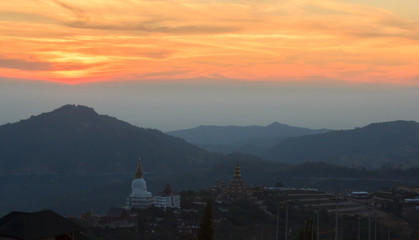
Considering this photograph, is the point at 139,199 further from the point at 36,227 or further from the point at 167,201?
the point at 36,227

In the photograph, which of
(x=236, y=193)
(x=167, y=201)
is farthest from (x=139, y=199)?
(x=236, y=193)

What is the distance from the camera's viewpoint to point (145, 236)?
187 feet

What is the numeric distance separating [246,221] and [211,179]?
87659 millimetres

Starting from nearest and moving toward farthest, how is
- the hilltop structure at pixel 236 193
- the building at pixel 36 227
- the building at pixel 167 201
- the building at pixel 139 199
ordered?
the building at pixel 36 227, the building at pixel 167 201, the building at pixel 139 199, the hilltop structure at pixel 236 193

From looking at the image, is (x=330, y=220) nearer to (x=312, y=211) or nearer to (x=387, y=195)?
(x=312, y=211)

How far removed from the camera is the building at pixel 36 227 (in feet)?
79.2

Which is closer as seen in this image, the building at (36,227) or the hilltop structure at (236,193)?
the building at (36,227)

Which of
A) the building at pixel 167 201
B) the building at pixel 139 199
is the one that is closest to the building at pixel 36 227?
the building at pixel 167 201

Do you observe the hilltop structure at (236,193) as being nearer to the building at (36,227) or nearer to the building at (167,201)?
the building at (167,201)

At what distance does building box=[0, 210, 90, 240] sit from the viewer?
79.2 ft

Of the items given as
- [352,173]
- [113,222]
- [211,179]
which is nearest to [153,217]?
[113,222]

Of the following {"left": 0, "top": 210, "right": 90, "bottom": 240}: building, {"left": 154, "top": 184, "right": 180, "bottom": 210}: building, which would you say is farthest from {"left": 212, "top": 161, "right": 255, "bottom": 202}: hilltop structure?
{"left": 0, "top": 210, "right": 90, "bottom": 240}: building

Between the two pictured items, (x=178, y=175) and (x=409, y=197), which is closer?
(x=409, y=197)

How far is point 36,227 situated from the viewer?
80.1 feet
